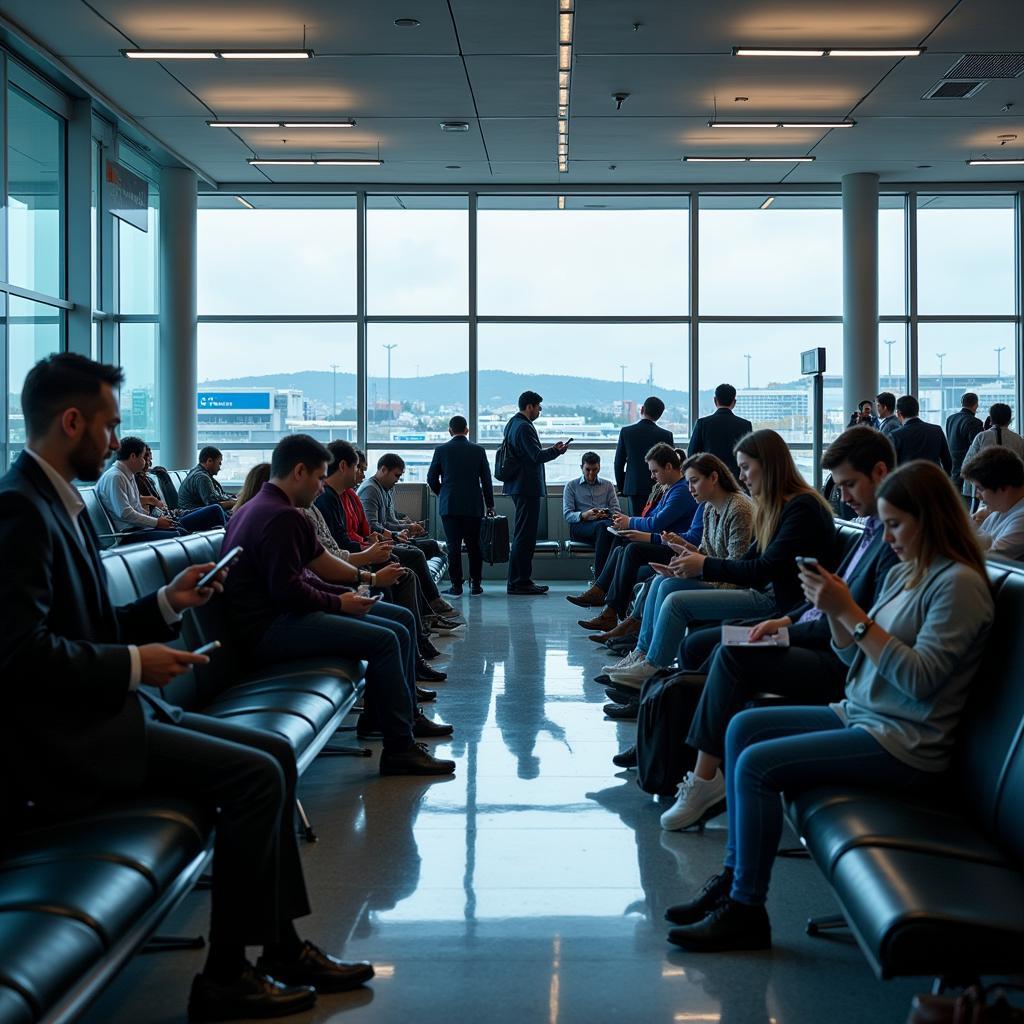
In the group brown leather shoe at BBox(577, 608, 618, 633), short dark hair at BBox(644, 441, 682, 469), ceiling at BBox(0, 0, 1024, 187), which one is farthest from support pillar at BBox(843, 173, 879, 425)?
short dark hair at BBox(644, 441, 682, 469)

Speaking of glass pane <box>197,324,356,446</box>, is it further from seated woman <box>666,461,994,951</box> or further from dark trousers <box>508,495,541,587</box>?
seated woman <box>666,461,994,951</box>

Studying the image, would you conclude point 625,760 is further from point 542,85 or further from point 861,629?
point 542,85

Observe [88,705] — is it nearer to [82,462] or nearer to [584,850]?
[82,462]

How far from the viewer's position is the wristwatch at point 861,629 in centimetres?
272

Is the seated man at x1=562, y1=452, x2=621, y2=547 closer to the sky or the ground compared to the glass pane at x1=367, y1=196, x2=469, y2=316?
closer to the ground

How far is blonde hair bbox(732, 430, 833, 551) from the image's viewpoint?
4500 millimetres

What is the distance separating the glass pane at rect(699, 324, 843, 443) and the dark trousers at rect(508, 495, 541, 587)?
3.19m

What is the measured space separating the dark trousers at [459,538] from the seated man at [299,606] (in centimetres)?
597

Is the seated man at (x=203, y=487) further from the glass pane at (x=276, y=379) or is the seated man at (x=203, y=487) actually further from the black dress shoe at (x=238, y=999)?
the black dress shoe at (x=238, y=999)

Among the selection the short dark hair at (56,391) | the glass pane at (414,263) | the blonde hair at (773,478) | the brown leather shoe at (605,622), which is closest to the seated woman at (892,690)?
the blonde hair at (773,478)

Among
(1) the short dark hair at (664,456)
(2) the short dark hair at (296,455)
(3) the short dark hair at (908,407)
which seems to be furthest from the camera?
(3) the short dark hair at (908,407)

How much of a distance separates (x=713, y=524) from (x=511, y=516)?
250 inches

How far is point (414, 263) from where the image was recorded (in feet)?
44.0

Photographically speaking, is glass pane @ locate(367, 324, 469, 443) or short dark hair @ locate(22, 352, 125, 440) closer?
short dark hair @ locate(22, 352, 125, 440)
